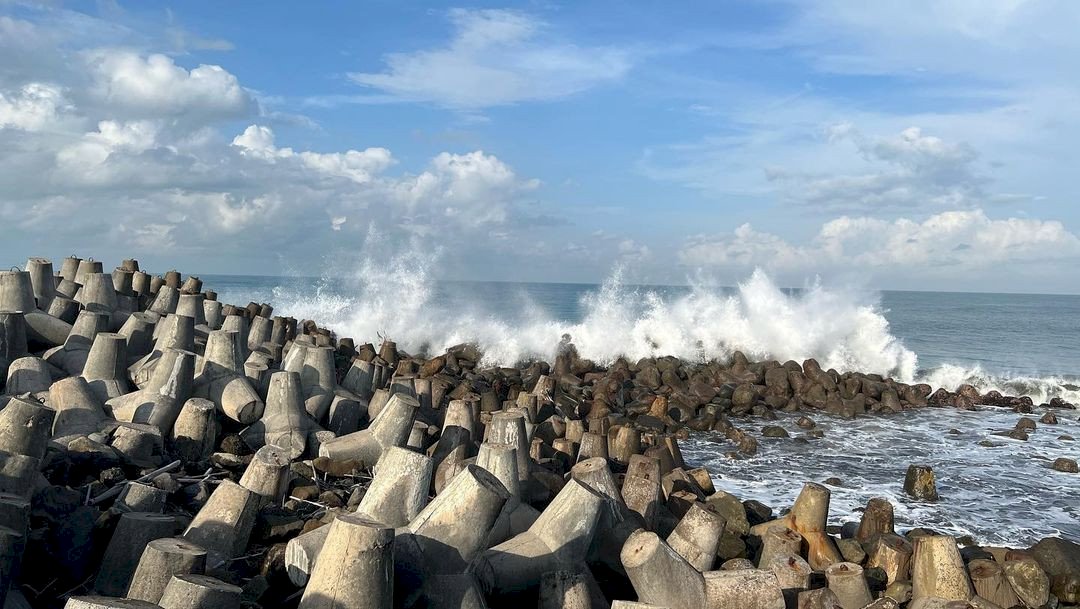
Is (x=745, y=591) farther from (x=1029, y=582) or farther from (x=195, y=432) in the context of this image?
(x=195, y=432)

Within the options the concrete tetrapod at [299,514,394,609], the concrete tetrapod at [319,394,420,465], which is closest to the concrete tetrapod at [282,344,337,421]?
the concrete tetrapod at [319,394,420,465]

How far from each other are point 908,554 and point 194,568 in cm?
516

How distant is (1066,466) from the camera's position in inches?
508

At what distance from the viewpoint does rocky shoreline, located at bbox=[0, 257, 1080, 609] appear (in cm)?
468

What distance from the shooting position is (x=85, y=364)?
880 centimetres

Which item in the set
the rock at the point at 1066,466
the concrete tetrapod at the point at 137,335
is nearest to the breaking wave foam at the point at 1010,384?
the rock at the point at 1066,466

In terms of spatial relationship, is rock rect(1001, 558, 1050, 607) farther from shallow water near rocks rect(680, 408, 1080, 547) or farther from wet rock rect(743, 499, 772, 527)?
shallow water near rocks rect(680, 408, 1080, 547)

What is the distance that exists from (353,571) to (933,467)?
433 inches

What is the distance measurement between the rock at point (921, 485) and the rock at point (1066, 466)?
333cm

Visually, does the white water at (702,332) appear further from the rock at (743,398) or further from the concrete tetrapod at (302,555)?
the concrete tetrapod at (302,555)

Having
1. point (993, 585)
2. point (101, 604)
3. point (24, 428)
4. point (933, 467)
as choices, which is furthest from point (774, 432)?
point (101, 604)

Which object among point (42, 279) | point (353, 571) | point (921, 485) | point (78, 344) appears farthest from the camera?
point (42, 279)

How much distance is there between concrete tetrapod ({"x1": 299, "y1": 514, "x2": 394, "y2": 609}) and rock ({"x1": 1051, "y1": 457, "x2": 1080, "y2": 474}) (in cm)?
1209

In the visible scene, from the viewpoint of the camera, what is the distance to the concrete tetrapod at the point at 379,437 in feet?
25.1
